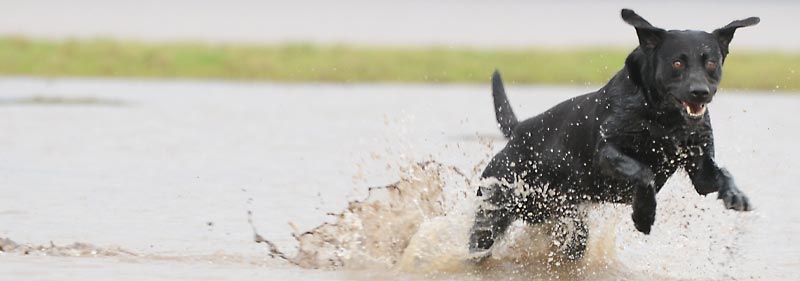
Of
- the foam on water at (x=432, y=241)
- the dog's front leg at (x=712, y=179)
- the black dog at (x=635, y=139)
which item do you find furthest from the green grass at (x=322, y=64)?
the dog's front leg at (x=712, y=179)

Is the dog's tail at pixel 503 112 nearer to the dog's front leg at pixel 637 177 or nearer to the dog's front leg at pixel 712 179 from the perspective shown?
the dog's front leg at pixel 637 177

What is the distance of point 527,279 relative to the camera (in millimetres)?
8383

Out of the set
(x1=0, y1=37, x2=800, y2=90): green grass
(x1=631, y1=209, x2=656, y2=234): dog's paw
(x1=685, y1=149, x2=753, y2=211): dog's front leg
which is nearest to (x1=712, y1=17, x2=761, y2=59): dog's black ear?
(x1=685, y1=149, x2=753, y2=211): dog's front leg

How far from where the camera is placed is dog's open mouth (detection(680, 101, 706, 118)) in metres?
7.06

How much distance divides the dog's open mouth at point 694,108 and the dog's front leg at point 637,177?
36 cm

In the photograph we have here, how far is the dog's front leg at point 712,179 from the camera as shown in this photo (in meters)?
7.23

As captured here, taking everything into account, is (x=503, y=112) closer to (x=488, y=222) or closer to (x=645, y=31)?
(x=488, y=222)

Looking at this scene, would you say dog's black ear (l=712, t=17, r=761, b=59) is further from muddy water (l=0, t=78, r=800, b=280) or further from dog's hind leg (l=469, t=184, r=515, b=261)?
dog's hind leg (l=469, t=184, r=515, b=261)

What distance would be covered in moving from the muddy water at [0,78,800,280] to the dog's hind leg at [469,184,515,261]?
0.08 m

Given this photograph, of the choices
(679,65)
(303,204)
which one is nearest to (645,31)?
(679,65)

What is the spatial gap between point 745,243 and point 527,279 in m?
1.75

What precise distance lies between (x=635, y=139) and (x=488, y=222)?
1.22 meters

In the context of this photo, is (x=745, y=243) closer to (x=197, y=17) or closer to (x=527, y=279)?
(x=527, y=279)

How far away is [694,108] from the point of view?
707 cm
